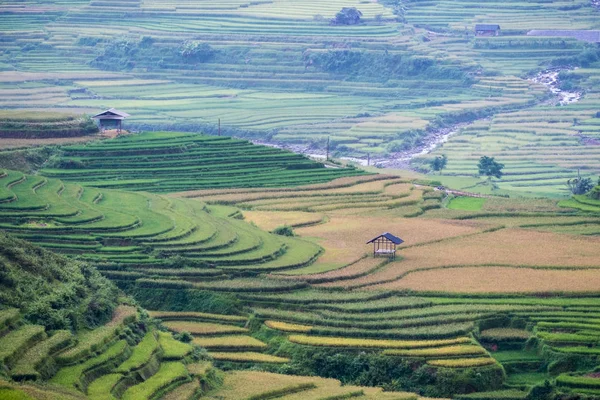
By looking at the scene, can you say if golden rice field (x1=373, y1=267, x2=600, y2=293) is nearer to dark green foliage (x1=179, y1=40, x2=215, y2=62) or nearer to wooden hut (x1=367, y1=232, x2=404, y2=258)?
wooden hut (x1=367, y1=232, x2=404, y2=258)

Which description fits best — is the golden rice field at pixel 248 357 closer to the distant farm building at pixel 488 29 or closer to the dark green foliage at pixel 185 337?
the dark green foliage at pixel 185 337

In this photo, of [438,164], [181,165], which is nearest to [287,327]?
[181,165]

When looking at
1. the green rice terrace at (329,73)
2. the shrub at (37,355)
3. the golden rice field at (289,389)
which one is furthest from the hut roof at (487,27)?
the shrub at (37,355)

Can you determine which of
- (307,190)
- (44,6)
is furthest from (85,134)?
(44,6)

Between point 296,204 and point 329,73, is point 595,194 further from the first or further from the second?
point 329,73

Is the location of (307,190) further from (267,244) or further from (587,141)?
(587,141)
